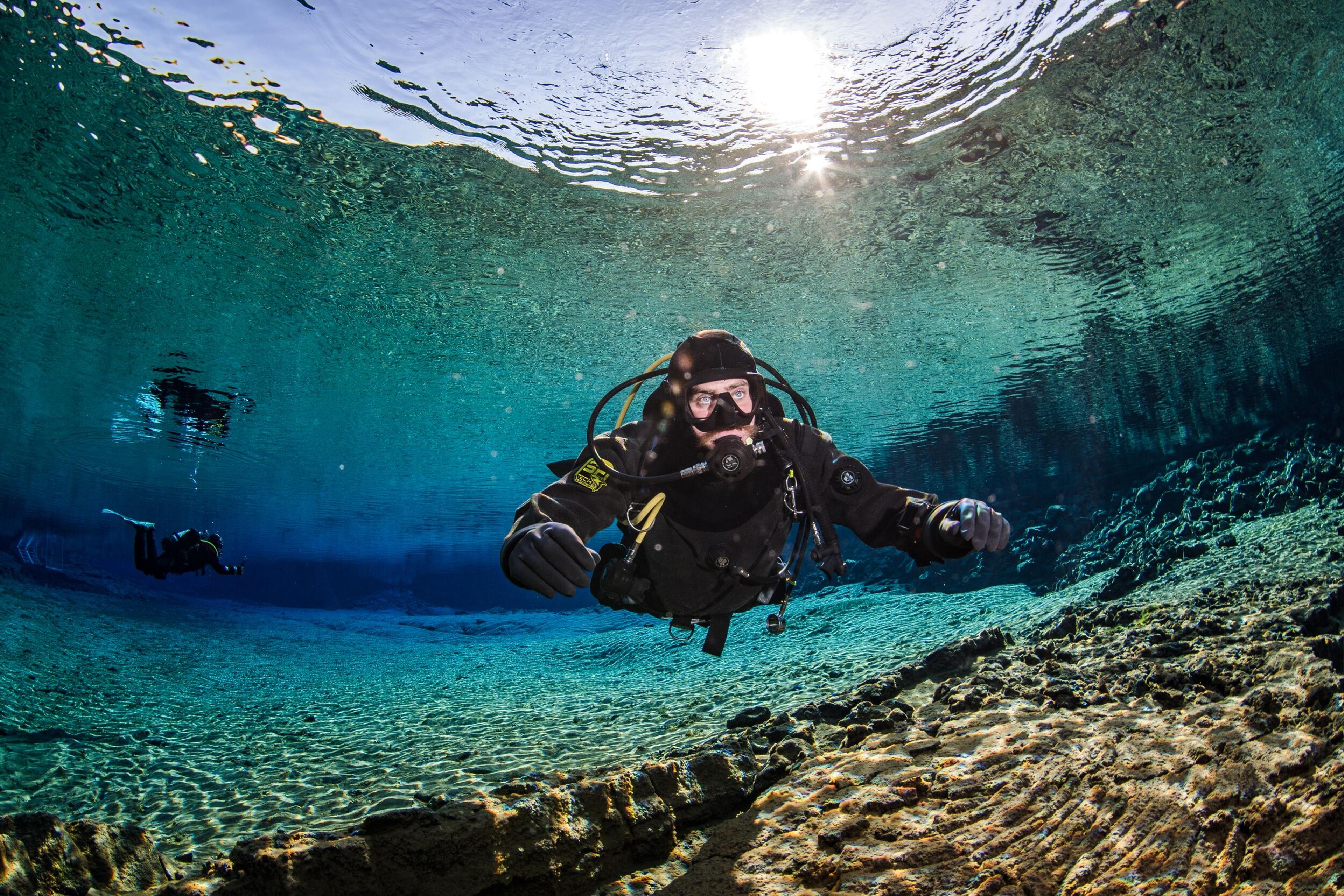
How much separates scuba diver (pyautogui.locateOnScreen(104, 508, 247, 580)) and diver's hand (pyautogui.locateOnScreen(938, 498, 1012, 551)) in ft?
46.5

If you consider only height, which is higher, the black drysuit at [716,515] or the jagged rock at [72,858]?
the black drysuit at [716,515]

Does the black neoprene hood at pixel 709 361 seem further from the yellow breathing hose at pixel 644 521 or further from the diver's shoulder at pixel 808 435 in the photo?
the yellow breathing hose at pixel 644 521

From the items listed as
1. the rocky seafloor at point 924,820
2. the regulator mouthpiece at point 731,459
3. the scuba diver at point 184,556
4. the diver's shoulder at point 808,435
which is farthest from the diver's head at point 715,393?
the scuba diver at point 184,556

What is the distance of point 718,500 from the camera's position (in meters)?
3.69

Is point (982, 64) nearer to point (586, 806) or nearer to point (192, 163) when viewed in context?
point (586, 806)

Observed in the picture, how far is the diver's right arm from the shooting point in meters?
2.53

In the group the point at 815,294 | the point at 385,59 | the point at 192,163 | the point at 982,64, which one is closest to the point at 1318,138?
the point at 982,64

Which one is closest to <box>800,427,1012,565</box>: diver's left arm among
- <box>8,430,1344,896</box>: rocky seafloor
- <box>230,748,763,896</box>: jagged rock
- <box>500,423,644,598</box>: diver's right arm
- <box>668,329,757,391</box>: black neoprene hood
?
<box>668,329,757,391</box>: black neoprene hood

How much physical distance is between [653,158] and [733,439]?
7258 mm

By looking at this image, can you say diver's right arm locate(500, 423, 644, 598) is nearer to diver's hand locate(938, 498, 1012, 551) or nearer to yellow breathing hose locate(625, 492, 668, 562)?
yellow breathing hose locate(625, 492, 668, 562)

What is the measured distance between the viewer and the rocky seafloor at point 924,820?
2.07m

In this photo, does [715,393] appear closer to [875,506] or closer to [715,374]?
[715,374]

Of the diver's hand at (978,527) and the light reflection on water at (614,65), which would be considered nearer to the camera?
the diver's hand at (978,527)

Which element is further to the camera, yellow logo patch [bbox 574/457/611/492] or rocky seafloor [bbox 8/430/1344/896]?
yellow logo patch [bbox 574/457/611/492]
